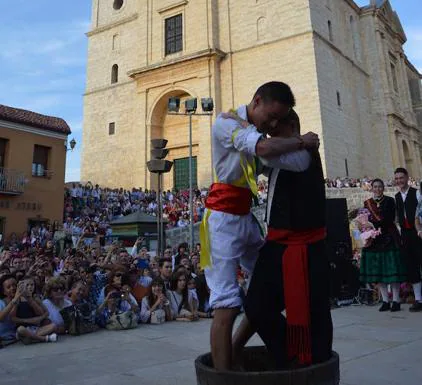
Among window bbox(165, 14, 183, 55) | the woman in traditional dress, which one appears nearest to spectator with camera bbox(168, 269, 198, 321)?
the woman in traditional dress

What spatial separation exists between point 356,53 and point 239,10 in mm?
10552

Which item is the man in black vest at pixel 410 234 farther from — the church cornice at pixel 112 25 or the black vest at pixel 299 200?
the church cornice at pixel 112 25

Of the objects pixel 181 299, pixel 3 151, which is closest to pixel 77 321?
pixel 181 299

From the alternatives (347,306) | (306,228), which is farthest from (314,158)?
(347,306)

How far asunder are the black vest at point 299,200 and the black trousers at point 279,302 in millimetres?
139

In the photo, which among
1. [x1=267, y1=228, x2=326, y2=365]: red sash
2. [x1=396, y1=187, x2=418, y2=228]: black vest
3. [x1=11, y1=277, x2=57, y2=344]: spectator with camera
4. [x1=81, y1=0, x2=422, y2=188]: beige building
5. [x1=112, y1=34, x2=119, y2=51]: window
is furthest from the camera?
[x1=112, y1=34, x2=119, y2=51]: window

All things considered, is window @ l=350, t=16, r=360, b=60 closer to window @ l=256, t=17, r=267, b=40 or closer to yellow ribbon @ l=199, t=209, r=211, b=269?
window @ l=256, t=17, r=267, b=40

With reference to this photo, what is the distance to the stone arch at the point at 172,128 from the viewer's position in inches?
1190

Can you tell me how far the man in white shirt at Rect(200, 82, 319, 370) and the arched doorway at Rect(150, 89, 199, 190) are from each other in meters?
27.4

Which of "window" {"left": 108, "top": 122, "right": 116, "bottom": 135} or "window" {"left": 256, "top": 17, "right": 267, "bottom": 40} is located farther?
"window" {"left": 108, "top": 122, "right": 116, "bottom": 135}

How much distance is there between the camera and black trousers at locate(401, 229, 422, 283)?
676cm

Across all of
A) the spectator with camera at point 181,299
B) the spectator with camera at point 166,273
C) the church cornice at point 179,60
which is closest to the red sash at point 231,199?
the spectator with camera at point 181,299

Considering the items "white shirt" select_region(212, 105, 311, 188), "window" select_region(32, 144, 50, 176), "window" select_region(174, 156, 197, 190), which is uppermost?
"window" select_region(174, 156, 197, 190)

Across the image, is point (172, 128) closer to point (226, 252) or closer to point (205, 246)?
point (205, 246)
